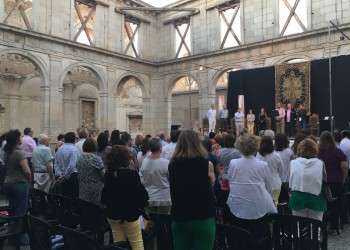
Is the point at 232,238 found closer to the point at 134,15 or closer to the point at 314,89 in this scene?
the point at 314,89

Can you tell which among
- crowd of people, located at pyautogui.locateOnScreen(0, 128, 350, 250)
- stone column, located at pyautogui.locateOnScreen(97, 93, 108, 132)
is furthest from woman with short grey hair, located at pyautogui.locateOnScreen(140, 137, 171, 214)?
stone column, located at pyautogui.locateOnScreen(97, 93, 108, 132)

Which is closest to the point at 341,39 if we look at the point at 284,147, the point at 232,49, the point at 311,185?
the point at 232,49

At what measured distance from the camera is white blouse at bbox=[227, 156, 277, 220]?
352 centimetres

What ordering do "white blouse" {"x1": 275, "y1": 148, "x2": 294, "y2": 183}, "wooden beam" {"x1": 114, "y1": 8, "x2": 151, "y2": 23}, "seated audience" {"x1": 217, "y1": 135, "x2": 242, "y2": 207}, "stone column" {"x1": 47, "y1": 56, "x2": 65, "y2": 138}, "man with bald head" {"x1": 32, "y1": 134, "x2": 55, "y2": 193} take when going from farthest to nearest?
"wooden beam" {"x1": 114, "y1": 8, "x2": 151, "y2": 23}
"stone column" {"x1": 47, "y1": 56, "x2": 65, "y2": 138}
"man with bald head" {"x1": 32, "y1": 134, "x2": 55, "y2": 193}
"white blouse" {"x1": 275, "y1": 148, "x2": 294, "y2": 183}
"seated audience" {"x1": 217, "y1": 135, "x2": 242, "y2": 207}

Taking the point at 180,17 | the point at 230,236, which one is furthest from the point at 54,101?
the point at 230,236

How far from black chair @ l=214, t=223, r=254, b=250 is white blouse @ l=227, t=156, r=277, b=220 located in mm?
549

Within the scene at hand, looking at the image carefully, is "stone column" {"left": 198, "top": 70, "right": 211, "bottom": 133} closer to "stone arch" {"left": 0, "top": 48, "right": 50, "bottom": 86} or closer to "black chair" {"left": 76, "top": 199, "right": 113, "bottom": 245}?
"stone arch" {"left": 0, "top": 48, "right": 50, "bottom": 86}

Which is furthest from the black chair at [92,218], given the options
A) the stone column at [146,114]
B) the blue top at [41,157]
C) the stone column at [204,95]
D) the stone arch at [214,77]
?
the stone column at [146,114]

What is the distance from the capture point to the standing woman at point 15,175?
498 cm

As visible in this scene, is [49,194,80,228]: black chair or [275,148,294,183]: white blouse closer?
[49,194,80,228]: black chair

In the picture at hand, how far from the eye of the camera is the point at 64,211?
466cm

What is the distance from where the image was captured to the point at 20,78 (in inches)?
771

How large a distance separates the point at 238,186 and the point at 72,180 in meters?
3.64

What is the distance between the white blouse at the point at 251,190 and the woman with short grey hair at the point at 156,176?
0.99m
